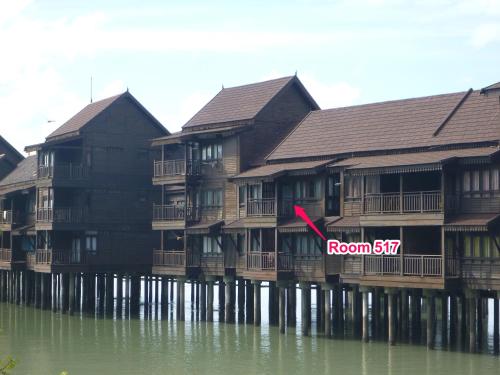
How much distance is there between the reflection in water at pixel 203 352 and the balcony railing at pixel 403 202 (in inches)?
245

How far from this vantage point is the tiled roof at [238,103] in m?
62.6

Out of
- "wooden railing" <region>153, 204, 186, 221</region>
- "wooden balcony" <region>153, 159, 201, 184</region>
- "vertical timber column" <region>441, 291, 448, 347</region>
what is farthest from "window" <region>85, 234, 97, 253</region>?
"vertical timber column" <region>441, 291, 448, 347</region>

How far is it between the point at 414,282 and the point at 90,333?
19.9 metres

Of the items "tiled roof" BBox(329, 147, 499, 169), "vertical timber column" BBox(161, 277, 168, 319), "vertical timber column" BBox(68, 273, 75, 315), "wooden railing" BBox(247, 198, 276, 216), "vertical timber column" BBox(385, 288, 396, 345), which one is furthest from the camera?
"vertical timber column" BBox(161, 277, 168, 319)

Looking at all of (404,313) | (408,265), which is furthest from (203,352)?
(404,313)

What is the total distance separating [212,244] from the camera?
62.2 m

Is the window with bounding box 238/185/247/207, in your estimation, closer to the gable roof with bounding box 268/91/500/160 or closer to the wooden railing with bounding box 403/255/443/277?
the gable roof with bounding box 268/91/500/160

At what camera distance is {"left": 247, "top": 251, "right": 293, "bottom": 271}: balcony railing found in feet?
178

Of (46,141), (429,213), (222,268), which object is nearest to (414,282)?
(429,213)

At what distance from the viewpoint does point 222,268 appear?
199 feet

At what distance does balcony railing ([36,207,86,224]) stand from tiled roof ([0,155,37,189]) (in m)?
8.22

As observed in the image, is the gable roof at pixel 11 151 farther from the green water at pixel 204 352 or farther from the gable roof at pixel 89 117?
the green water at pixel 204 352

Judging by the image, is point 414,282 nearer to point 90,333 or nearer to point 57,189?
point 90,333

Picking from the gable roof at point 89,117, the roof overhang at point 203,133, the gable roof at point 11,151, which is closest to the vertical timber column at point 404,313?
the roof overhang at point 203,133
